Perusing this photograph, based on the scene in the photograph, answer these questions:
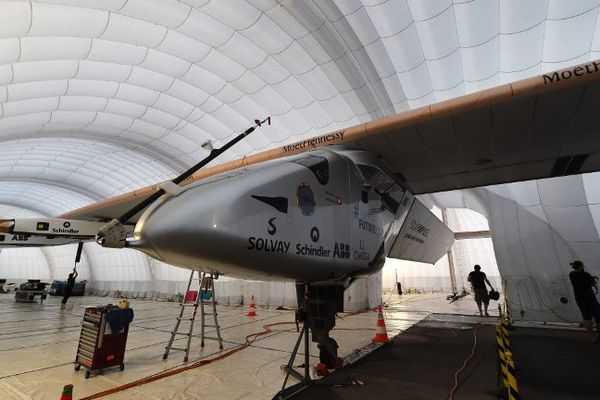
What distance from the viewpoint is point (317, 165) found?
4086 millimetres

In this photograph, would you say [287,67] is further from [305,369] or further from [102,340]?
[305,369]

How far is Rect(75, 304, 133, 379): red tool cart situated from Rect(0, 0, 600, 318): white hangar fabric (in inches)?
426

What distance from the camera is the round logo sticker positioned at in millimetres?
3431

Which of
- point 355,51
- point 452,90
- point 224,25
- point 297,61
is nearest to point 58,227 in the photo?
point 224,25

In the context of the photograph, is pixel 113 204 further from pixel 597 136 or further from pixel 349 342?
pixel 597 136

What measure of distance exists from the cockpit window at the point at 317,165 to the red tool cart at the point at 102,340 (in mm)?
4968

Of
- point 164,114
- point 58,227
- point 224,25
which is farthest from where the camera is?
point 164,114

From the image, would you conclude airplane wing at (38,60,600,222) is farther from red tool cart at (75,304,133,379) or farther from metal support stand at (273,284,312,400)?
red tool cart at (75,304,133,379)

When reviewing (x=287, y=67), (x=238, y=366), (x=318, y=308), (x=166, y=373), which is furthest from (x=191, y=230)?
(x=287, y=67)

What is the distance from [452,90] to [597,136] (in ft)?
28.6

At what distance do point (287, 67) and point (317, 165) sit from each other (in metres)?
11.9

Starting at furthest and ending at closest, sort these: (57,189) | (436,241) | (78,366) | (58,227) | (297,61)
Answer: (57,189) < (297,61) < (436,241) < (58,227) < (78,366)

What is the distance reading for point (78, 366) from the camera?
597 centimetres

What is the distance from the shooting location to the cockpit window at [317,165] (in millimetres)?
3949
